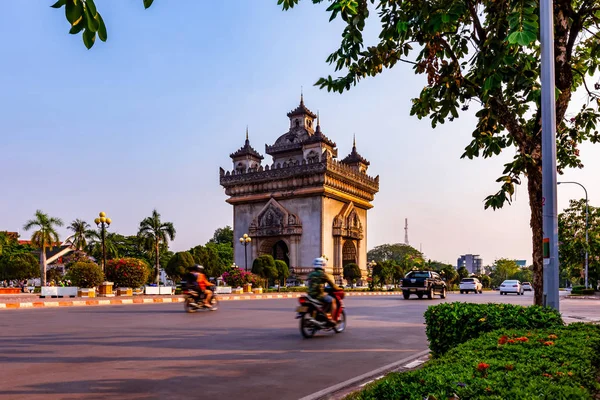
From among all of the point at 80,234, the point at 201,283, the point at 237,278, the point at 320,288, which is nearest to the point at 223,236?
the point at 80,234

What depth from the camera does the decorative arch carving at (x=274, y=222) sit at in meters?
53.8

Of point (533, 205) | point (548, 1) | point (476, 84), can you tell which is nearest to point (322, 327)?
point (533, 205)

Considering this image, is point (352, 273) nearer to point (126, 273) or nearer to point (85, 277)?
point (126, 273)

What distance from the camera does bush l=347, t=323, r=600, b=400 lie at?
121 inches

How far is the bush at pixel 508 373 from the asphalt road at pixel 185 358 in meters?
2.21

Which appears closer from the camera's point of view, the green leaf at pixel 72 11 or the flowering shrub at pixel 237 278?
the green leaf at pixel 72 11

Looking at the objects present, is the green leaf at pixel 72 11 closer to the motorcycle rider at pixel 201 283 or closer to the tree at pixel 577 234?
the motorcycle rider at pixel 201 283

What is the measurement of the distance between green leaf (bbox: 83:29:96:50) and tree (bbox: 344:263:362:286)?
5266cm

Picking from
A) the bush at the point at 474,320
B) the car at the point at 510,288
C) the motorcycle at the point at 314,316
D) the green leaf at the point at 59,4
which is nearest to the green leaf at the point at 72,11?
the green leaf at the point at 59,4

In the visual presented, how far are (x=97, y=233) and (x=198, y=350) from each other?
69305 mm

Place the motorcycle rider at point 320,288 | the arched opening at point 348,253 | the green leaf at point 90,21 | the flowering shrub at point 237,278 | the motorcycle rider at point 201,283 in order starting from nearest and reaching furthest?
the green leaf at point 90,21 < the motorcycle rider at point 320,288 < the motorcycle rider at point 201,283 < the flowering shrub at point 237,278 < the arched opening at point 348,253

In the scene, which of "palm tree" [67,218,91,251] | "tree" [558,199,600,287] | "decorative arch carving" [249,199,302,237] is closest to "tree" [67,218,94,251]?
"palm tree" [67,218,91,251]

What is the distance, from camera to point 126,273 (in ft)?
101

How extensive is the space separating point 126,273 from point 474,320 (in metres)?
27.0
